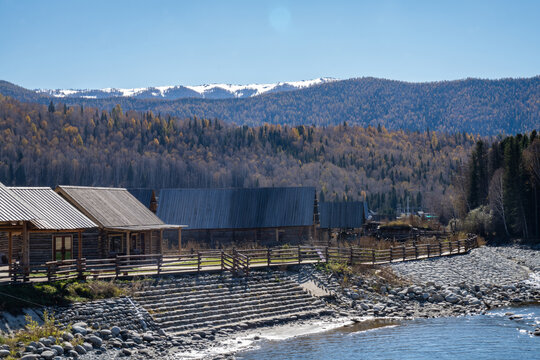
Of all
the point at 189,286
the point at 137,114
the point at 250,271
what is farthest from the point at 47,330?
the point at 137,114

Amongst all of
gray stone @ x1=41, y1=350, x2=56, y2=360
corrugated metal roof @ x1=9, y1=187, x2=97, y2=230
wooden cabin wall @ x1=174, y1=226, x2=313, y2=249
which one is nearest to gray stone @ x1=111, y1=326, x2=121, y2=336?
gray stone @ x1=41, y1=350, x2=56, y2=360

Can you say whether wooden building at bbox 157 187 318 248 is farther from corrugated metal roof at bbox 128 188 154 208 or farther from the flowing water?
the flowing water

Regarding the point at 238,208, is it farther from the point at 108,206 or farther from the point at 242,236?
the point at 108,206

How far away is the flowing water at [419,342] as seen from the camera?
2412cm

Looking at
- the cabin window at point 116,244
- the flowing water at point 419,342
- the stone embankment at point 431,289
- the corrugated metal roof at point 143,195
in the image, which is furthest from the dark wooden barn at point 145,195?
the flowing water at point 419,342

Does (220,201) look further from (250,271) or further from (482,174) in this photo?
(482,174)

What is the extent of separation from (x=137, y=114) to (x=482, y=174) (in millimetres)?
138241

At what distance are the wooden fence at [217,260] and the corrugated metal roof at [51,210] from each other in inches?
76.0

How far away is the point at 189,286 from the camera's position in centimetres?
3122

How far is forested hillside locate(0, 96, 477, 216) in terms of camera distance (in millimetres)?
153750

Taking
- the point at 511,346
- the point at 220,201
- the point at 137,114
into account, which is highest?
the point at 137,114

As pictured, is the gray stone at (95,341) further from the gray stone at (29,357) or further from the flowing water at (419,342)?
the flowing water at (419,342)

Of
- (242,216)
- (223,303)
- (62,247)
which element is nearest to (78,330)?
(223,303)

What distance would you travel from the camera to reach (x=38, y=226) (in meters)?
28.0
